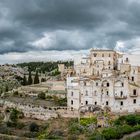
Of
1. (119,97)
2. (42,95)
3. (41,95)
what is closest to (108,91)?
(119,97)

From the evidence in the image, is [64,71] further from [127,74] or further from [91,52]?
[127,74]

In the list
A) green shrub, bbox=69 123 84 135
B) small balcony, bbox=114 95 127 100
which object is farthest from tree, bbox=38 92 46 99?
small balcony, bbox=114 95 127 100

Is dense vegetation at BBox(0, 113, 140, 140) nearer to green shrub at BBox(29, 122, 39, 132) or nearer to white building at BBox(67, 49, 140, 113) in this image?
green shrub at BBox(29, 122, 39, 132)

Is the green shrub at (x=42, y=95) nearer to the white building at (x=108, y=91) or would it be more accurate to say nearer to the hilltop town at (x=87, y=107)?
the hilltop town at (x=87, y=107)

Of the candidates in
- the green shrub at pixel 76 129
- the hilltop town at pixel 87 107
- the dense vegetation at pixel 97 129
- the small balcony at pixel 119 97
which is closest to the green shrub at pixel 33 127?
the hilltop town at pixel 87 107

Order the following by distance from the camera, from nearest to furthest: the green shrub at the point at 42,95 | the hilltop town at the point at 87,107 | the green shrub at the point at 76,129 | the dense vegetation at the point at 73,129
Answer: the dense vegetation at the point at 73,129
the green shrub at the point at 76,129
the hilltop town at the point at 87,107
the green shrub at the point at 42,95

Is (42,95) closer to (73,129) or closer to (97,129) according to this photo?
(73,129)

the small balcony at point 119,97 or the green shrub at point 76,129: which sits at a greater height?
the small balcony at point 119,97

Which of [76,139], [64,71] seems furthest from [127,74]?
[64,71]

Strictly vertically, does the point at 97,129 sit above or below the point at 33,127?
below

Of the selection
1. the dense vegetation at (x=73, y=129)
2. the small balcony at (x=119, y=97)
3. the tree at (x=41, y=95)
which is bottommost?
the dense vegetation at (x=73, y=129)

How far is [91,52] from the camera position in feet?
224

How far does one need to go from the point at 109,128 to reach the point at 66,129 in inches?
232

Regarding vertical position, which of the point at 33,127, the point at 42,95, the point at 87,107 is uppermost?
the point at 42,95
